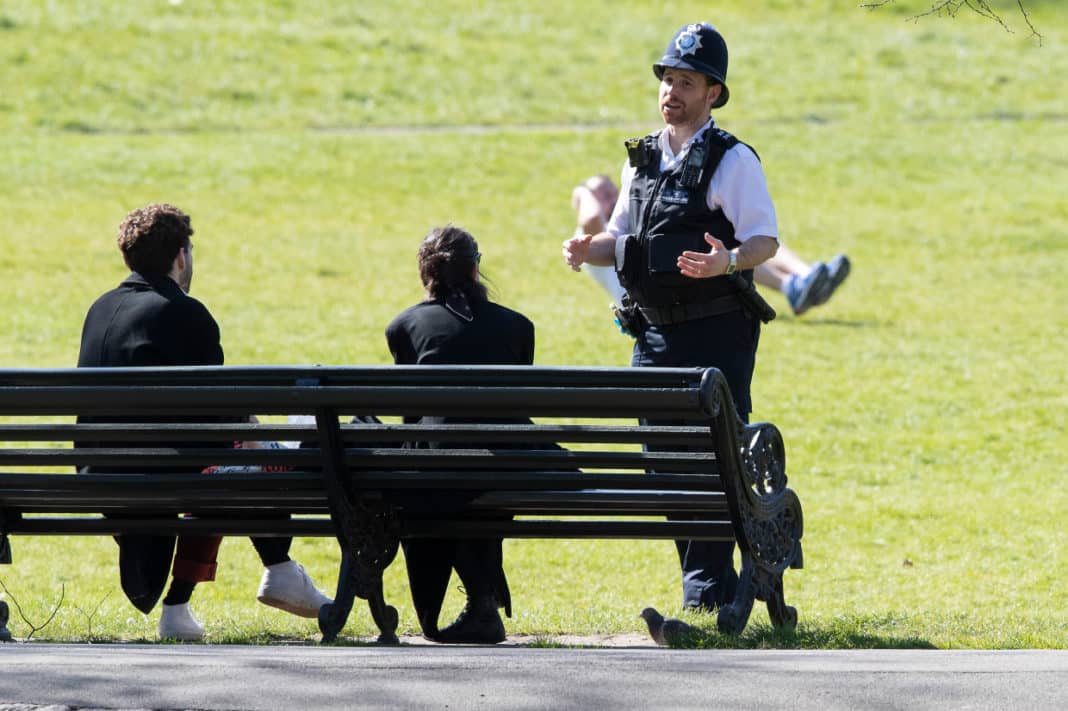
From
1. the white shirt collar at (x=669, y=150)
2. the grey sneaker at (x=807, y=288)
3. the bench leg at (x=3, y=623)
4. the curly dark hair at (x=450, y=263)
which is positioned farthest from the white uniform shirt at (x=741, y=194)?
the grey sneaker at (x=807, y=288)

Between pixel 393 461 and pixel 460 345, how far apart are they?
22.9 inches

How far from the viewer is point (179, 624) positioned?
6328 mm

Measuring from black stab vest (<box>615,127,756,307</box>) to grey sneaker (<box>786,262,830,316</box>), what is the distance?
29.7ft

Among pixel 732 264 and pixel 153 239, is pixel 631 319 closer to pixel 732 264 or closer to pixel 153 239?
pixel 732 264

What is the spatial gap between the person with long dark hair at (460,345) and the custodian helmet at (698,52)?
0.98m

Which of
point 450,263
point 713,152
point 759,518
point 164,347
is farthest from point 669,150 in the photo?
point 164,347

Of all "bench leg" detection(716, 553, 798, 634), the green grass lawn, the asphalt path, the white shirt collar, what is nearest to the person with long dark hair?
the green grass lawn

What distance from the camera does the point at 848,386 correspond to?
13.9m

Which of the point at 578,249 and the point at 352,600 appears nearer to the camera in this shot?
the point at 352,600

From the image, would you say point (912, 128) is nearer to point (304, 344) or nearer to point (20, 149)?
point (20, 149)

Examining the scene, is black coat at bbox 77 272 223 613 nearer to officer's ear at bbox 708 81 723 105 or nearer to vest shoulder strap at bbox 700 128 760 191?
vest shoulder strap at bbox 700 128 760 191

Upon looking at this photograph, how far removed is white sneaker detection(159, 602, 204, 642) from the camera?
247 inches

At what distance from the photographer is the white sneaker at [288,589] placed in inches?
253

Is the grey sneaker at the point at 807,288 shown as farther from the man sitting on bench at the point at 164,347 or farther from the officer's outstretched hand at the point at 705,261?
the man sitting on bench at the point at 164,347
